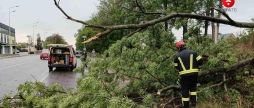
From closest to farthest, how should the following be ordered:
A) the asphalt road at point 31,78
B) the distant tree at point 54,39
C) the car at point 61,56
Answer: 1. the asphalt road at point 31,78
2. the car at point 61,56
3. the distant tree at point 54,39

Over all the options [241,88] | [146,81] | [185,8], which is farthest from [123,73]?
[185,8]

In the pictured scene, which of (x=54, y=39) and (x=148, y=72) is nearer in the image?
(x=148, y=72)

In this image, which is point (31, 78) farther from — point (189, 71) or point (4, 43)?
point (4, 43)

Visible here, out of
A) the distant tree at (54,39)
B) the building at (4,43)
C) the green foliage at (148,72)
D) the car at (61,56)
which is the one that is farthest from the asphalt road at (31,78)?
the distant tree at (54,39)

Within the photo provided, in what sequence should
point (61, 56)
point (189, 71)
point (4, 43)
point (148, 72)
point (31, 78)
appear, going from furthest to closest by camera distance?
point (4, 43)
point (61, 56)
point (31, 78)
point (148, 72)
point (189, 71)

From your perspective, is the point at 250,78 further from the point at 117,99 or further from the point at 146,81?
the point at 117,99

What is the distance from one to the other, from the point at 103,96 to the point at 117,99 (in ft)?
1.16

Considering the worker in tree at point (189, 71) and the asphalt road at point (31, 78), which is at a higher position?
the worker in tree at point (189, 71)

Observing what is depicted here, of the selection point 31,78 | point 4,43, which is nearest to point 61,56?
point 31,78

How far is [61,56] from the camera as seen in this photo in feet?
65.5

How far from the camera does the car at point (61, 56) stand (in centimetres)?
1955

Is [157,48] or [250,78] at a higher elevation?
[157,48]

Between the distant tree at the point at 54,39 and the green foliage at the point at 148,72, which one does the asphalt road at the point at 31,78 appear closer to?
the green foliage at the point at 148,72

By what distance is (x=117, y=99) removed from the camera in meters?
5.15
